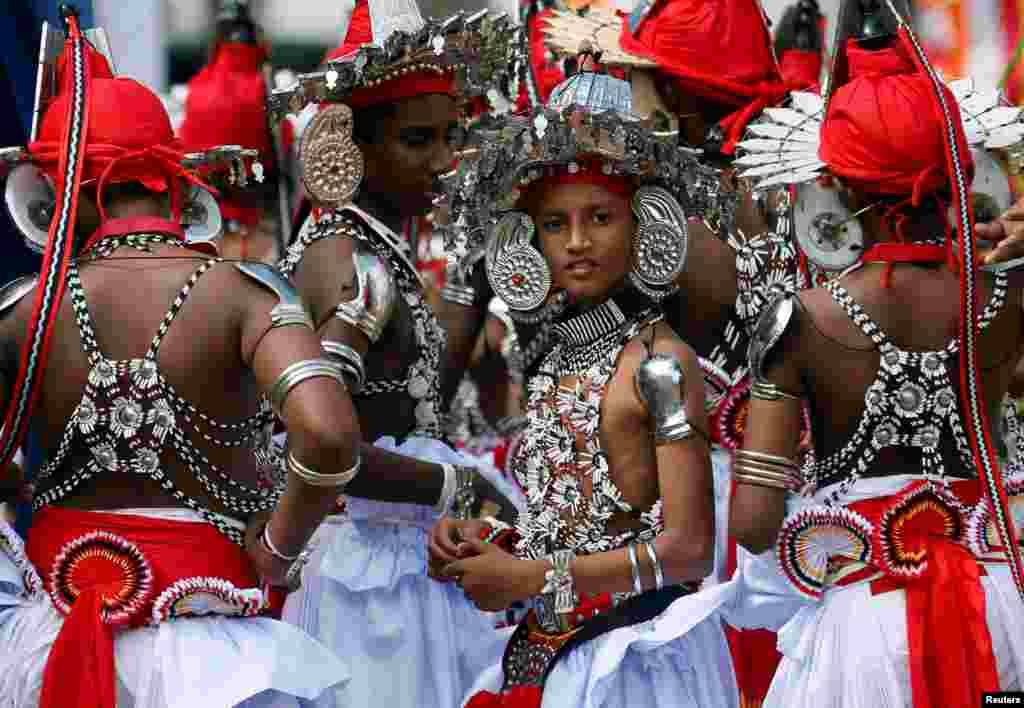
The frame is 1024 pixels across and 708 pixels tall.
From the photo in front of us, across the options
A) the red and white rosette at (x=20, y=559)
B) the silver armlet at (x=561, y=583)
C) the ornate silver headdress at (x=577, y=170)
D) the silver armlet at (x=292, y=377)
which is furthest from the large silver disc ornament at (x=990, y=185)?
the red and white rosette at (x=20, y=559)

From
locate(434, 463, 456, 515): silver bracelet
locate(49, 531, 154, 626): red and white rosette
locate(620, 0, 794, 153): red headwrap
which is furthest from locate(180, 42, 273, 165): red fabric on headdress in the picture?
locate(49, 531, 154, 626): red and white rosette

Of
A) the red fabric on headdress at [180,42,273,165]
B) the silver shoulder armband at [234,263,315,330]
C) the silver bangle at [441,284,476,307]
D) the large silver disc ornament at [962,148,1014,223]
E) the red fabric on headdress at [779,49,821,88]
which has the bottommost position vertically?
the silver shoulder armband at [234,263,315,330]

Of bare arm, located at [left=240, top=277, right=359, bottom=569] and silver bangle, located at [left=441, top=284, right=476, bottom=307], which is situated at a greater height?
silver bangle, located at [left=441, top=284, right=476, bottom=307]

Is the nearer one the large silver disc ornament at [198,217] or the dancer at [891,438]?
the dancer at [891,438]

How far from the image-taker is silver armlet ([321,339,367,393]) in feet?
14.8

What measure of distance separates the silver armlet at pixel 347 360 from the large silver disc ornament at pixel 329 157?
56 cm

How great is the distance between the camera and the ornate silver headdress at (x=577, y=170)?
159 inches

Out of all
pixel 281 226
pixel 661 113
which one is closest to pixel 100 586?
pixel 661 113

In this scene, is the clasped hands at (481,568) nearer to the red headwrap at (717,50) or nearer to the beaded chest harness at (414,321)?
the beaded chest harness at (414,321)

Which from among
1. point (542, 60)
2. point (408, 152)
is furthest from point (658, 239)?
point (542, 60)

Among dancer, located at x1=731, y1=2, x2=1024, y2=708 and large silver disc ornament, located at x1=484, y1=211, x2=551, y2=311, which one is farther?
large silver disc ornament, located at x1=484, y1=211, x2=551, y2=311

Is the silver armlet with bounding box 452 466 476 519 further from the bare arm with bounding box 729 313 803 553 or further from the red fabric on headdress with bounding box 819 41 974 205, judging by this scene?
the red fabric on headdress with bounding box 819 41 974 205

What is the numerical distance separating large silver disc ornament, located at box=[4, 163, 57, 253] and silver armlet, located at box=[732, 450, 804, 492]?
68.0 inches

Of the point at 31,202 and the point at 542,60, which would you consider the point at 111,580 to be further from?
the point at 542,60
